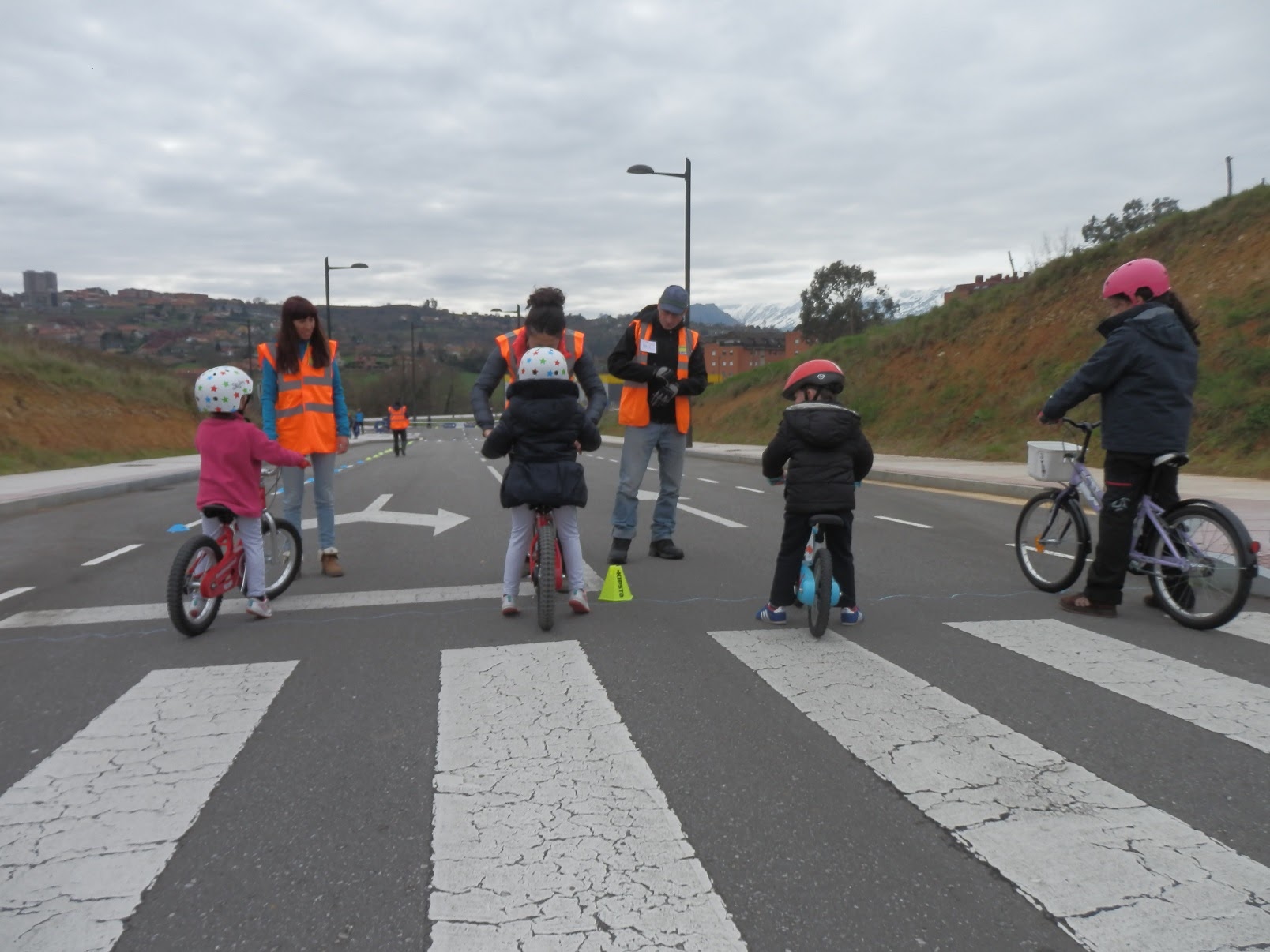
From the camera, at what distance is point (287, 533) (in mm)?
6527

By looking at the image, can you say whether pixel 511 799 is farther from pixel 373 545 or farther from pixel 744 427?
pixel 744 427

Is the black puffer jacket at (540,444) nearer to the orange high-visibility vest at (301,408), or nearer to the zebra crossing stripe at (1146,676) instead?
the orange high-visibility vest at (301,408)

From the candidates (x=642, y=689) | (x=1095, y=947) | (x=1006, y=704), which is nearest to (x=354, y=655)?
(x=642, y=689)

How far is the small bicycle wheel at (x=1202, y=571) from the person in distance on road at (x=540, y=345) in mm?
3466

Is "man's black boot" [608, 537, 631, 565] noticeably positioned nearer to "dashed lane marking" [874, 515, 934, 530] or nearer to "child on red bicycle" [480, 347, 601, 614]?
"child on red bicycle" [480, 347, 601, 614]

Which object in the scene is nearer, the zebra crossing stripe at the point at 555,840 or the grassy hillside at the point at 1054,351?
the zebra crossing stripe at the point at 555,840

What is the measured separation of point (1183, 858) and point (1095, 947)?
1.99ft

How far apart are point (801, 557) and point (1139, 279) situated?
2.58 meters

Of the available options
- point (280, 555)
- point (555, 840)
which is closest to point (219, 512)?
point (280, 555)

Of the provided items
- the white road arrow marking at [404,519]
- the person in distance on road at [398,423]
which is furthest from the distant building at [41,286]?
the white road arrow marking at [404,519]

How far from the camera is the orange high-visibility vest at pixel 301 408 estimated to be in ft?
22.2

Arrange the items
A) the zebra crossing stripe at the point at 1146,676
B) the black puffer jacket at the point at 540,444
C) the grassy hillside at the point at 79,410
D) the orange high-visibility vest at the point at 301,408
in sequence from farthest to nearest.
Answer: the grassy hillside at the point at 79,410, the orange high-visibility vest at the point at 301,408, the black puffer jacket at the point at 540,444, the zebra crossing stripe at the point at 1146,676

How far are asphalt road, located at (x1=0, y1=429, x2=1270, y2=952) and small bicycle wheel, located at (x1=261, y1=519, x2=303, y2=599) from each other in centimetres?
60

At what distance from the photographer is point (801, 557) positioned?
5352 millimetres
